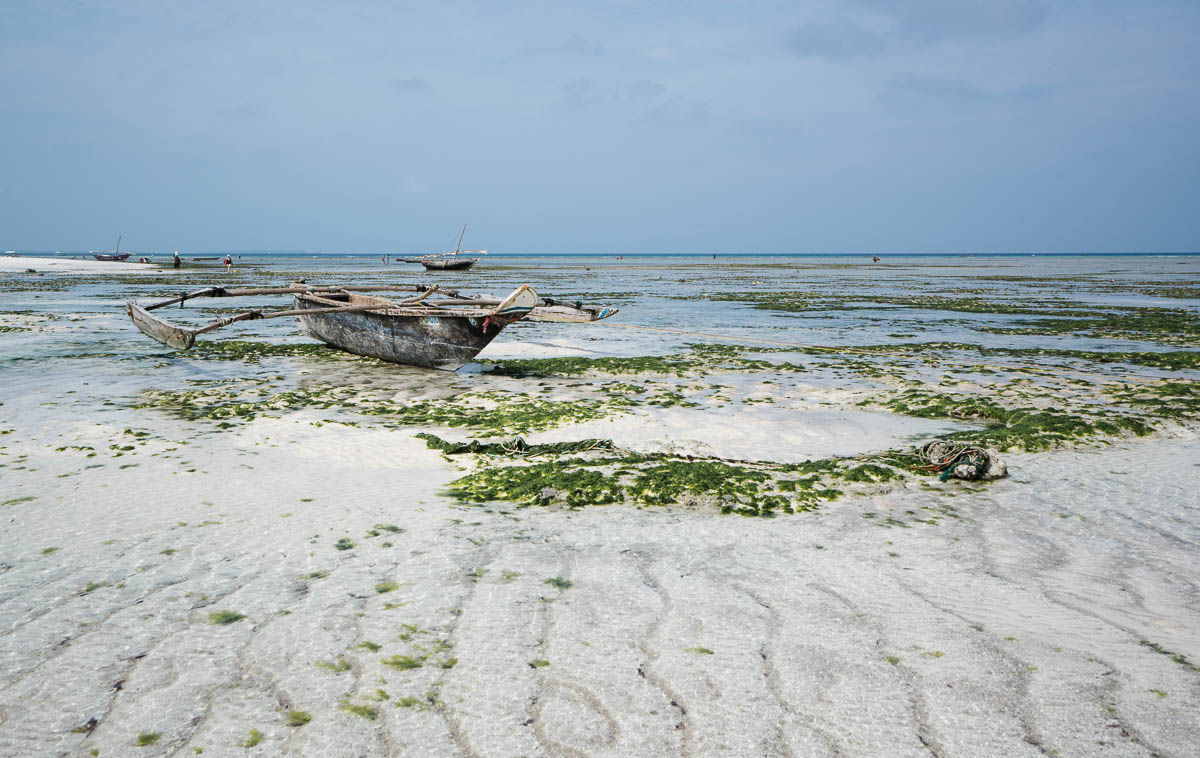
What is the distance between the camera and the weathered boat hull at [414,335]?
1156 cm

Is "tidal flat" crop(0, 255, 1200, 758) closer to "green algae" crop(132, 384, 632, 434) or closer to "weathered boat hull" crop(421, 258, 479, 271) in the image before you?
"green algae" crop(132, 384, 632, 434)

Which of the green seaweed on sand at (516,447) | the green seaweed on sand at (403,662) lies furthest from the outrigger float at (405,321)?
the green seaweed on sand at (403,662)

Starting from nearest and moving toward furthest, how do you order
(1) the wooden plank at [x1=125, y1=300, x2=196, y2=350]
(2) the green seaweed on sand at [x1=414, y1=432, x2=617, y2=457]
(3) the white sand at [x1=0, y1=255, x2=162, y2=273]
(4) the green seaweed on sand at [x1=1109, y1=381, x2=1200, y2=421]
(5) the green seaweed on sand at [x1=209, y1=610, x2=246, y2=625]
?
(5) the green seaweed on sand at [x1=209, y1=610, x2=246, y2=625]
(2) the green seaweed on sand at [x1=414, y1=432, x2=617, y2=457]
(4) the green seaweed on sand at [x1=1109, y1=381, x2=1200, y2=421]
(1) the wooden plank at [x1=125, y1=300, x2=196, y2=350]
(3) the white sand at [x1=0, y1=255, x2=162, y2=273]

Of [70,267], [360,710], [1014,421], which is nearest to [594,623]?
[360,710]

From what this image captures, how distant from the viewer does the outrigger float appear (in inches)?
452

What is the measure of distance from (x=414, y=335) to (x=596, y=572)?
27.6 feet

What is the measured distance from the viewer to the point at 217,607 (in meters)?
4.03

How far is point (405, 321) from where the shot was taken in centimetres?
1214

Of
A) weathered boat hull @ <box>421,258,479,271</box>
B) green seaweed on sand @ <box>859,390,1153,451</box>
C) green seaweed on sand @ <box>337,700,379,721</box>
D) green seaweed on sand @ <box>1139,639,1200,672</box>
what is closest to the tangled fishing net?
green seaweed on sand @ <box>859,390,1153,451</box>

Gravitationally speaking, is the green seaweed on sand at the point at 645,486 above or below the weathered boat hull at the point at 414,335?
below

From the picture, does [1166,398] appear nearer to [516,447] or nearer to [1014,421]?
[1014,421]

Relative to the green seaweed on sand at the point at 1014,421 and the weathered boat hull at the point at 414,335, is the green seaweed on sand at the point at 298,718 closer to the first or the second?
the green seaweed on sand at the point at 1014,421

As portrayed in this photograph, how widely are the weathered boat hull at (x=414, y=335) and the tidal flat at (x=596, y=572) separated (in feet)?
4.89

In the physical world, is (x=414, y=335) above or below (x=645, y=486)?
above
